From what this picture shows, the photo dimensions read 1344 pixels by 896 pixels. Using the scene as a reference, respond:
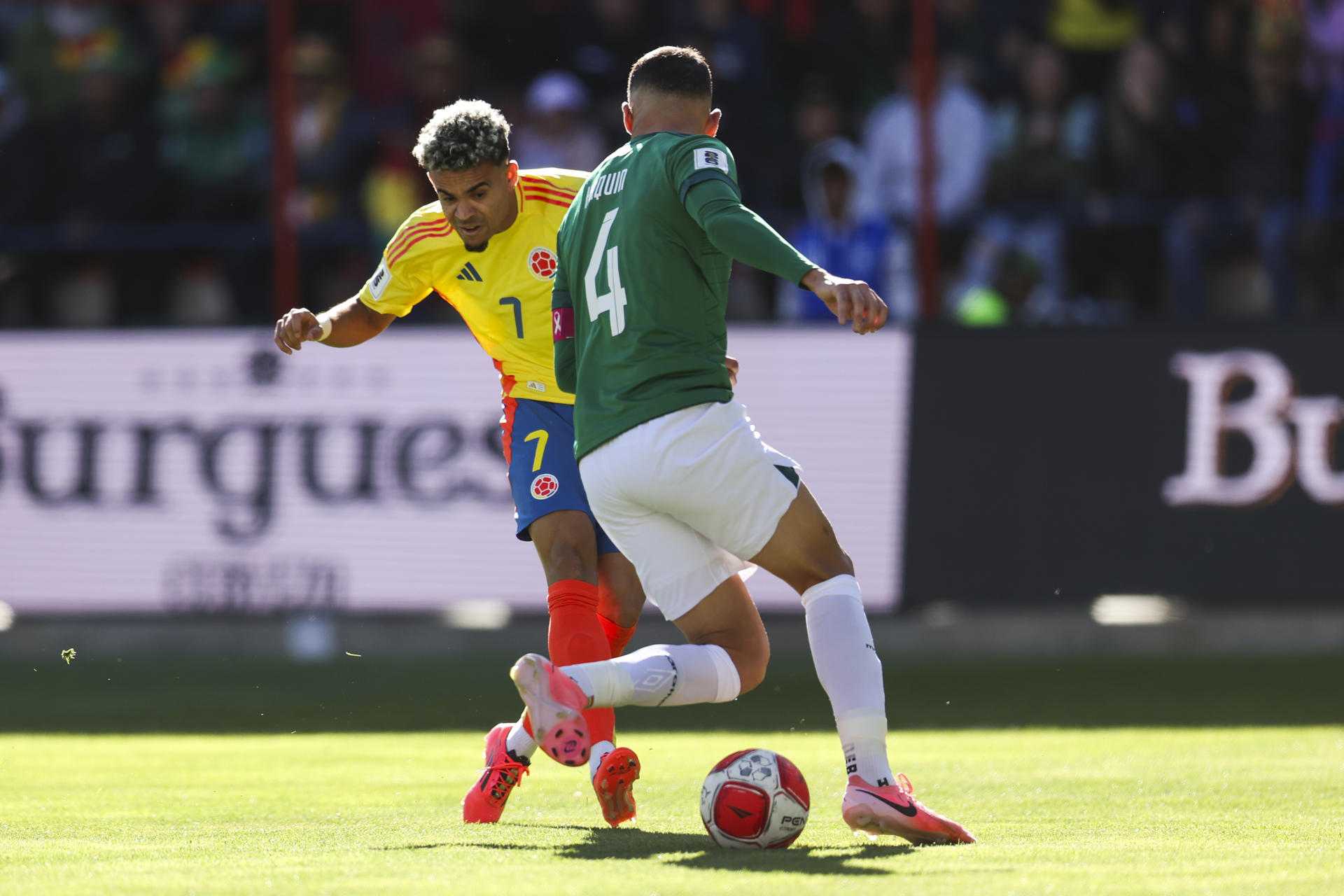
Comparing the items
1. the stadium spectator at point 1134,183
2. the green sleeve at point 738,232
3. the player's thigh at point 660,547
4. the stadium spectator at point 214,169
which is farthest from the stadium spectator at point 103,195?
the green sleeve at point 738,232

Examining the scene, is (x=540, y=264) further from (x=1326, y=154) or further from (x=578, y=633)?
(x=1326, y=154)

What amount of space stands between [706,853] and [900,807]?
1.69ft

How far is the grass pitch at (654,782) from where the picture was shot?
169 inches

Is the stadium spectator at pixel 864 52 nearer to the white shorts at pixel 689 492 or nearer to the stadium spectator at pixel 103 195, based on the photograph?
the stadium spectator at pixel 103 195

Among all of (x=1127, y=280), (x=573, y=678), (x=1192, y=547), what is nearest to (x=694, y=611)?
(x=573, y=678)

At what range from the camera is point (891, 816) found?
467cm

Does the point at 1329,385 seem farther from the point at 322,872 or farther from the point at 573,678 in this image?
the point at 322,872

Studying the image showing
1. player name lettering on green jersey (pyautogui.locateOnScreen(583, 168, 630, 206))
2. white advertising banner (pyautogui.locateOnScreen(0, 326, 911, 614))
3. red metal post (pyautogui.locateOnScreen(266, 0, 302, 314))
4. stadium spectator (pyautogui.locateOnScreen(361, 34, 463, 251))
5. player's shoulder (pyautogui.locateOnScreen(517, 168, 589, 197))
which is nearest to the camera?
player name lettering on green jersey (pyautogui.locateOnScreen(583, 168, 630, 206))

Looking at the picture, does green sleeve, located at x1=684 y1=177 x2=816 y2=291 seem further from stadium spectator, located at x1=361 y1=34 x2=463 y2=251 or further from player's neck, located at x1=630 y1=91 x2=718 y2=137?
stadium spectator, located at x1=361 y1=34 x2=463 y2=251

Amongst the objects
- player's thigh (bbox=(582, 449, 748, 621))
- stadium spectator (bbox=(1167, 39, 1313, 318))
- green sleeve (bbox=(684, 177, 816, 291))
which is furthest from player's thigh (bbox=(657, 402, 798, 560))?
stadium spectator (bbox=(1167, 39, 1313, 318))

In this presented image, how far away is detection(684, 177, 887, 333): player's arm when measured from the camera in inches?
170

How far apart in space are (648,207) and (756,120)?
8.19m

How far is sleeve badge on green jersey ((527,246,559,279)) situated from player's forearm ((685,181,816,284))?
55.6 inches

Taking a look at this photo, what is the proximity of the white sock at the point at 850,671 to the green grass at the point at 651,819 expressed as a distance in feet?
0.81
